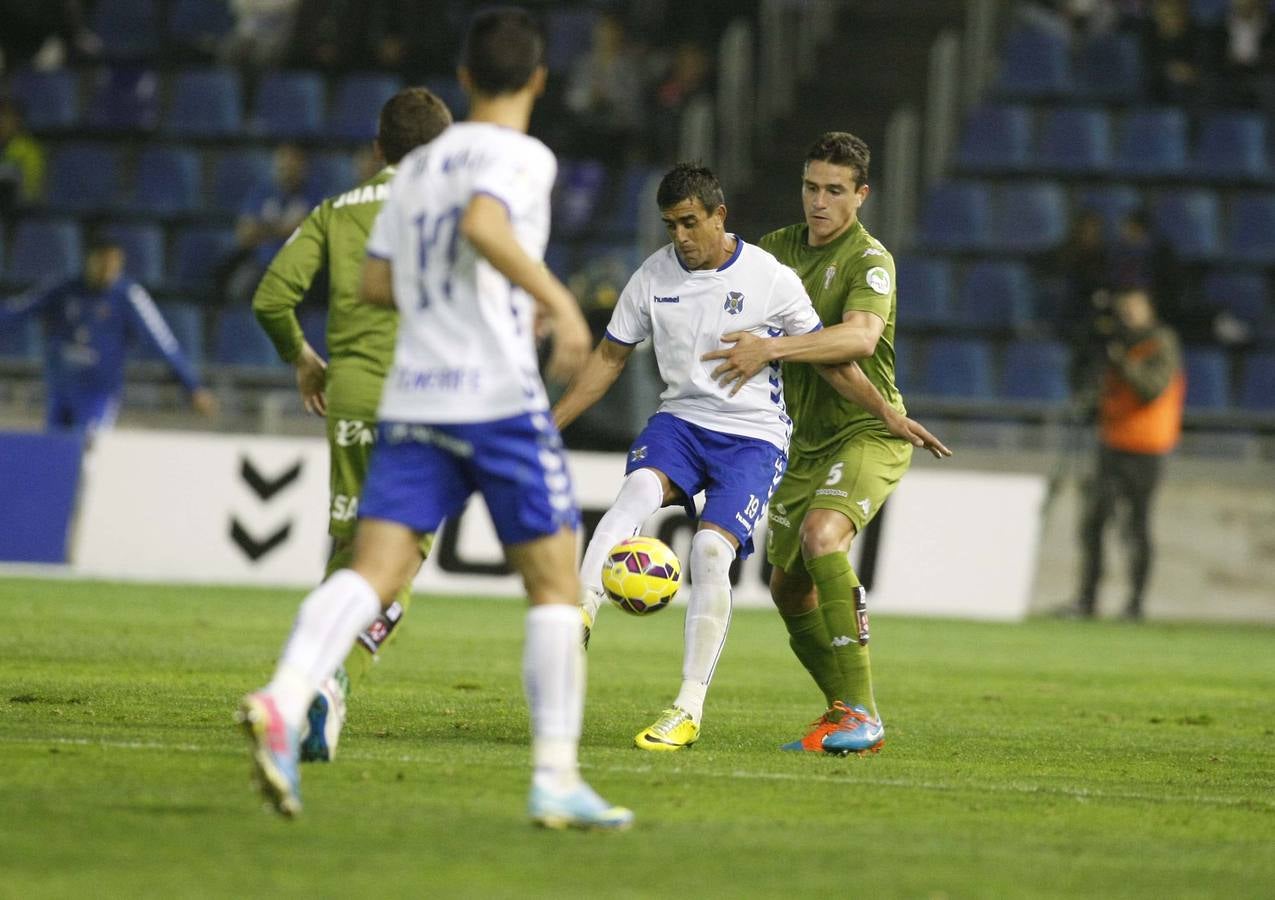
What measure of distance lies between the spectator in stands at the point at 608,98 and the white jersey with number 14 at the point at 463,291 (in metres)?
15.4

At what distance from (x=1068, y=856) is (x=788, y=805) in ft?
3.15

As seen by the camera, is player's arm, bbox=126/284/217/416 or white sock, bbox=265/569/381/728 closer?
white sock, bbox=265/569/381/728

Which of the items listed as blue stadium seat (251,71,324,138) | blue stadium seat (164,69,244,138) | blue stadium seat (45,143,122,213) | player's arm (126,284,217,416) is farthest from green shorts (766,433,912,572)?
blue stadium seat (164,69,244,138)

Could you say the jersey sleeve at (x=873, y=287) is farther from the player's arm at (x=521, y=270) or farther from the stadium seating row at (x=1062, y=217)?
the stadium seating row at (x=1062, y=217)

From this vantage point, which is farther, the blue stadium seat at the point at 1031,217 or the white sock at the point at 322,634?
the blue stadium seat at the point at 1031,217

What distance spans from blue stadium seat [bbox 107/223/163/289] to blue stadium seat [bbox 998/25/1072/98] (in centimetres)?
887

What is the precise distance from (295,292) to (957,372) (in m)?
12.3

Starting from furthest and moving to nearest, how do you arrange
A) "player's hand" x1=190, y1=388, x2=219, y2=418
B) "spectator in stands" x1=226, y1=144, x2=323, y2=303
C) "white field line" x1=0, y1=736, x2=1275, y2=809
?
"spectator in stands" x1=226, y1=144, x2=323, y2=303, "player's hand" x1=190, y1=388, x2=219, y2=418, "white field line" x1=0, y1=736, x2=1275, y2=809

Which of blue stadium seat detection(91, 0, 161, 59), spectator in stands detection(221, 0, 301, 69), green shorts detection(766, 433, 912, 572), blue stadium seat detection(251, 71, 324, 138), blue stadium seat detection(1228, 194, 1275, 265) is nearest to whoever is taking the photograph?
green shorts detection(766, 433, 912, 572)

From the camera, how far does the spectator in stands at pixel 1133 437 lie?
16.6m

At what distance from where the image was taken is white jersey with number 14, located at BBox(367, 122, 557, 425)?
210 inches

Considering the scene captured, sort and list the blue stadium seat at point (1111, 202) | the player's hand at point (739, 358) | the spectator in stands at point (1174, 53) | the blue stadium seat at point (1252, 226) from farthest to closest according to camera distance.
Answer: the spectator in stands at point (1174, 53), the blue stadium seat at point (1111, 202), the blue stadium seat at point (1252, 226), the player's hand at point (739, 358)

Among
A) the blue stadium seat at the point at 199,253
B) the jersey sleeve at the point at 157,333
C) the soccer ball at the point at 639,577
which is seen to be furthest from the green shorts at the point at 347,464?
the blue stadium seat at the point at 199,253

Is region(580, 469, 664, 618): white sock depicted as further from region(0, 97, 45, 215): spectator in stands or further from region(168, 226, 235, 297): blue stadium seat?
region(0, 97, 45, 215): spectator in stands
